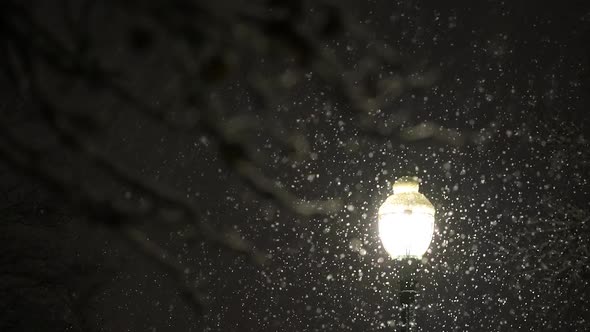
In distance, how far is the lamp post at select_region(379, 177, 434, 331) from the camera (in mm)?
6230

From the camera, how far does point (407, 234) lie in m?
6.25

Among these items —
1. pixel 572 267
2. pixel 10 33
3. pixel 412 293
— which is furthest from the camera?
pixel 572 267

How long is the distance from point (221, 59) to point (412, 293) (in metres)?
4.32

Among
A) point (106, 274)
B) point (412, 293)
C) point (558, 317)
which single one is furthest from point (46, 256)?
point (558, 317)

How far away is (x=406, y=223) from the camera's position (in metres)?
6.28

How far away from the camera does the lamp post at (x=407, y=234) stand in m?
6.23

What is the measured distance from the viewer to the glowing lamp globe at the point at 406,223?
625 centimetres

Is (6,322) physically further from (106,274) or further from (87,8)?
(87,8)

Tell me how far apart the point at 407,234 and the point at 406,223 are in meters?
0.09

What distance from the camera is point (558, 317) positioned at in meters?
14.0

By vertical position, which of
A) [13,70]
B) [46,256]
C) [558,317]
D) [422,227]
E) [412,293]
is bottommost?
[13,70]

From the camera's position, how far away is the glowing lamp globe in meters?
6.25

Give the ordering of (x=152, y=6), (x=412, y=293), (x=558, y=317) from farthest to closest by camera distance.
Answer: (x=558, y=317)
(x=412, y=293)
(x=152, y=6)

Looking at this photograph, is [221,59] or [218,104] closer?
[221,59]
